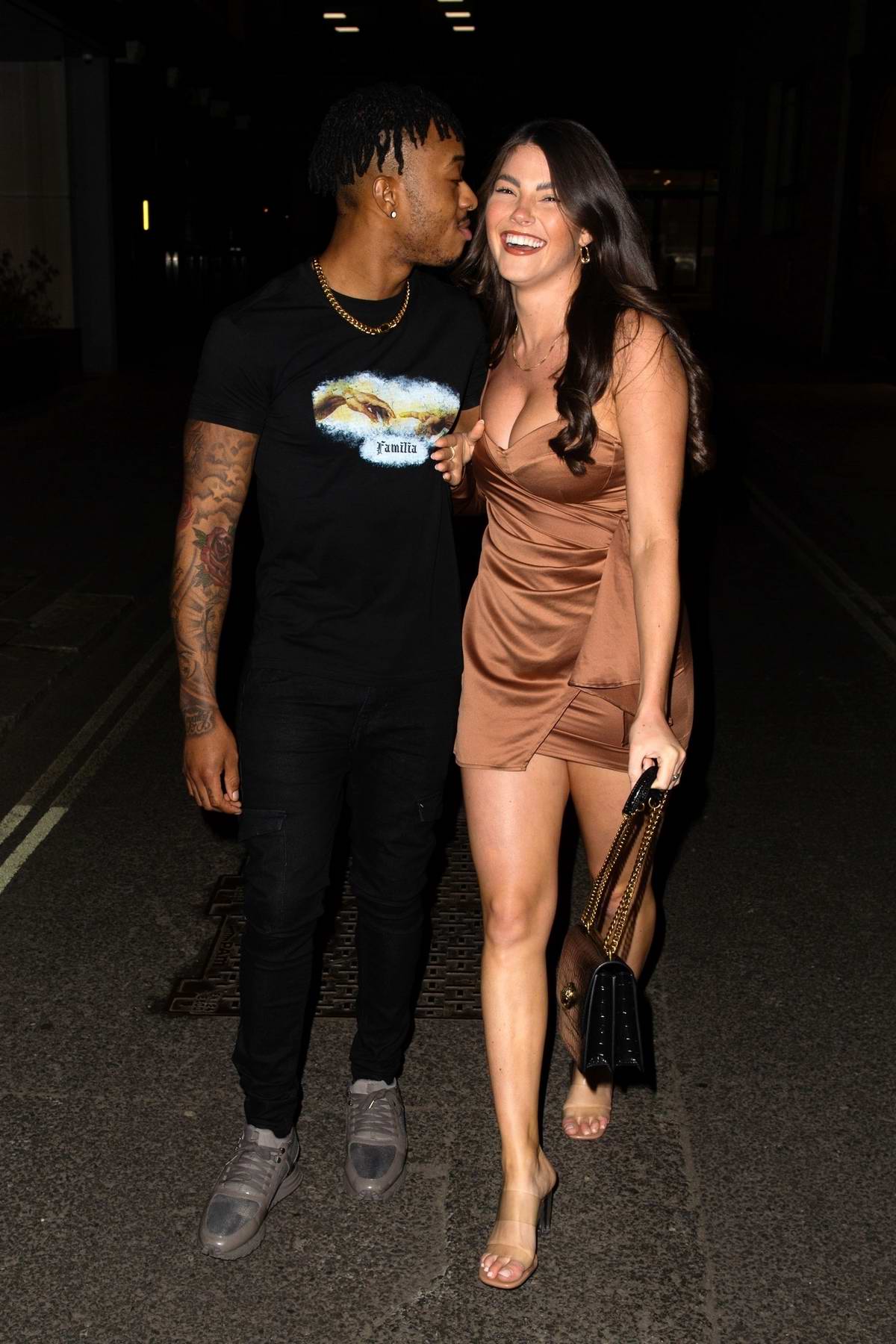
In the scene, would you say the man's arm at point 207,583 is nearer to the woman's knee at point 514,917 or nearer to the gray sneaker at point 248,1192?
the woman's knee at point 514,917

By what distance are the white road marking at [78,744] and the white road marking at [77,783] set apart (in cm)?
6

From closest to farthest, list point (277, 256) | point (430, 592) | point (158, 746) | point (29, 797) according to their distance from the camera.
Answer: point (430, 592), point (29, 797), point (158, 746), point (277, 256)

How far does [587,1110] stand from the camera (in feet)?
11.9

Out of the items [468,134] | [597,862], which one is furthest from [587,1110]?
[468,134]

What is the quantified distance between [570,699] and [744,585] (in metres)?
7.03

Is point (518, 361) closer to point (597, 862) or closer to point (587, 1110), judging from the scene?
point (597, 862)

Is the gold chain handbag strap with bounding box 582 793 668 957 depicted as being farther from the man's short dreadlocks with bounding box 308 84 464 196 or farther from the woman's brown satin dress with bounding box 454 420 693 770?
the man's short dreadlocks with bounding box 308 84 464 196

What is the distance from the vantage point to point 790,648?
8289 mm

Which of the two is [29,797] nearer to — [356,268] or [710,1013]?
[710,1013]

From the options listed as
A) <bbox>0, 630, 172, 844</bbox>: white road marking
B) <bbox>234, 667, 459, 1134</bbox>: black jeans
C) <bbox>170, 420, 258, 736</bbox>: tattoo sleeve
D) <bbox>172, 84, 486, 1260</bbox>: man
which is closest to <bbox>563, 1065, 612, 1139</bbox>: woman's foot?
<bbox>234, 667, 459, 1134</bbox>: black jeans

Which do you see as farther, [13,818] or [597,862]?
[13,818]

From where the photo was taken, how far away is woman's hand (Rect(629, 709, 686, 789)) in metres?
2.88

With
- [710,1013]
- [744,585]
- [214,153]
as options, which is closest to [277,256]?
[214,153]

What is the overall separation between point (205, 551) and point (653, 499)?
92 centimetres
